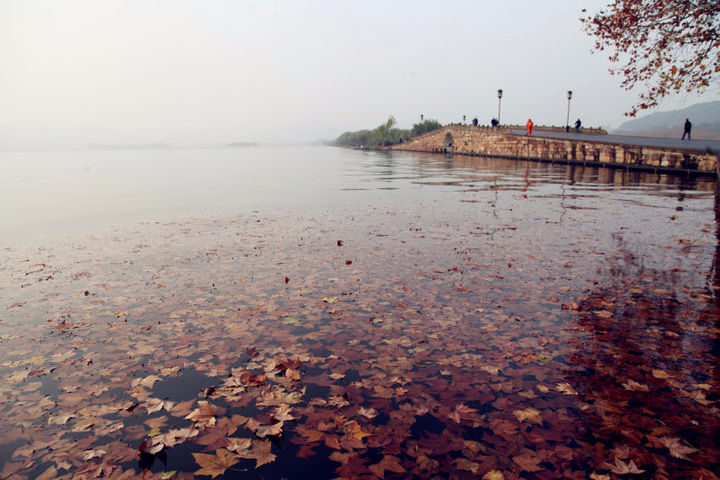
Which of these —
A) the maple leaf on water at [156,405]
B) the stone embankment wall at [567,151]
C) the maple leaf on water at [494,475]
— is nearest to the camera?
the maple leaf on water at [494,475]

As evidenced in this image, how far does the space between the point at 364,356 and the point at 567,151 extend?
151 ft

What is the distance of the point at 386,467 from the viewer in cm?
312

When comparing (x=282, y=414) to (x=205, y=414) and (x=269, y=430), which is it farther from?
(x=205, y=414)

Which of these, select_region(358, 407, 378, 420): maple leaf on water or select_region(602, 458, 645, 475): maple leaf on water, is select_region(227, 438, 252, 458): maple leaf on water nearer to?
select_region(358, 407, 378, 420): maple leaf on water

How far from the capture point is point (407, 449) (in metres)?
3.30

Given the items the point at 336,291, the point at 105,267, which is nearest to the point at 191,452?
the point at 336,291

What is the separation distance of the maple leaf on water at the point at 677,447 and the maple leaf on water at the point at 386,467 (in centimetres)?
215

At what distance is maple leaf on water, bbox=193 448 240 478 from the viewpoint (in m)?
3.14

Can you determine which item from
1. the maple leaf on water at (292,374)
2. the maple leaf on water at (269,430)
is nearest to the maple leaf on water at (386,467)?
the maple leaf on water at (269,430)

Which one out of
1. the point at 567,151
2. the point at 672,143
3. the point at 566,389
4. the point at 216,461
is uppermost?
the point at 672,143

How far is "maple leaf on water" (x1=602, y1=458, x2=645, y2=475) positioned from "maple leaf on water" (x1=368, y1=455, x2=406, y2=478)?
1557 millimetres

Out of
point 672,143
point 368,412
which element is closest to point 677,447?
point 368,412

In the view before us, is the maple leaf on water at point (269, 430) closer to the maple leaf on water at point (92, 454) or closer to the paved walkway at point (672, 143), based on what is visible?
the maple leaf on water at point (92, 454)

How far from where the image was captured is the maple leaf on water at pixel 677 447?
10.5 feet
